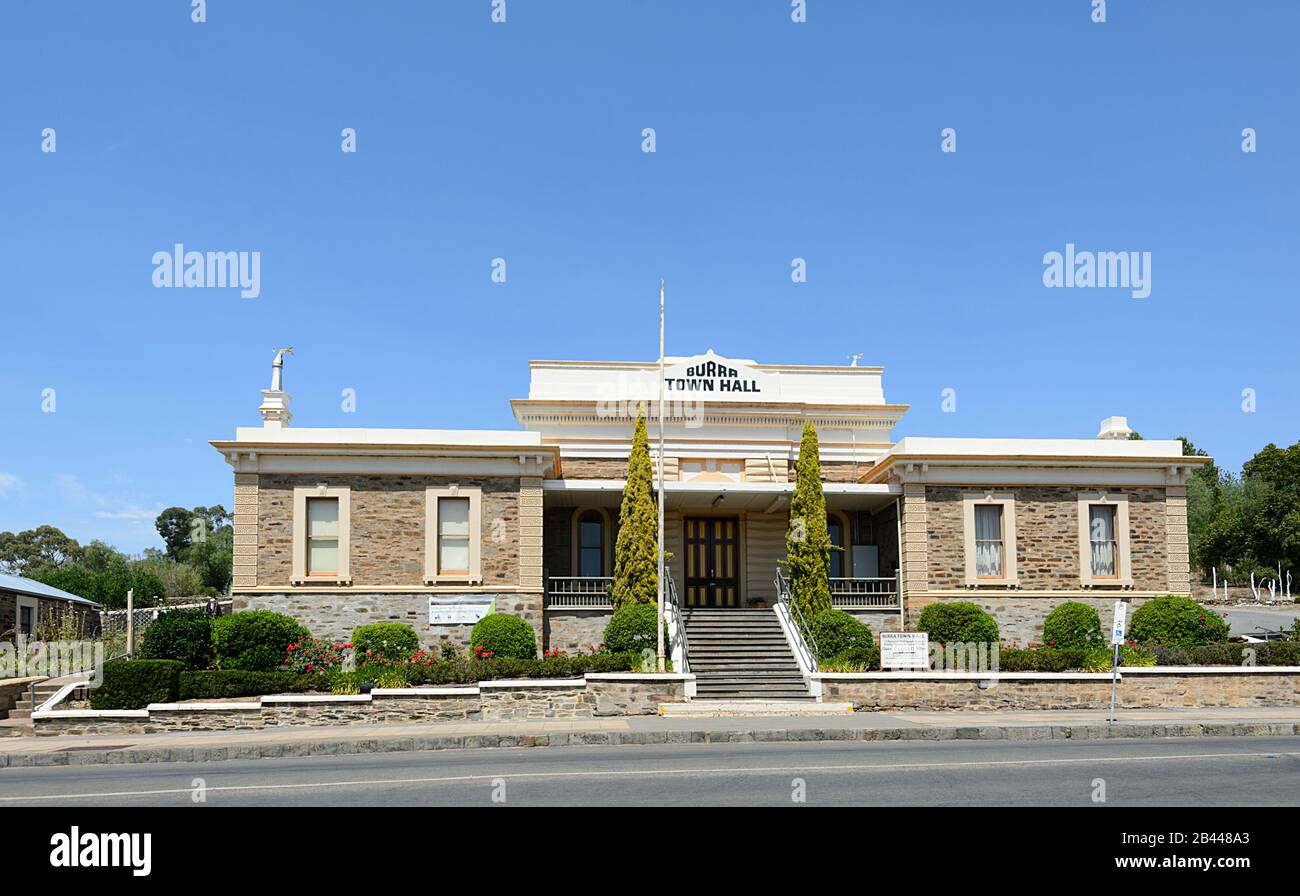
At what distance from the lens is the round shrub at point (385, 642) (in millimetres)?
27516

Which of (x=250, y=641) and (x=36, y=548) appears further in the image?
(x=36, y=548)

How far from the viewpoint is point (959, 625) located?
2870cm

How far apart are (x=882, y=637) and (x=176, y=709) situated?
14578mm

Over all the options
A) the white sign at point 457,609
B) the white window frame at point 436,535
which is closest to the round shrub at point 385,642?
the white sign at point 457,609

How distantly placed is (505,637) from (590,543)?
603cm

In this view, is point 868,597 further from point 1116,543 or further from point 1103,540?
point 1116,543

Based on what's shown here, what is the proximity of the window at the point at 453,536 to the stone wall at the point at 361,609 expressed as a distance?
0.80 m

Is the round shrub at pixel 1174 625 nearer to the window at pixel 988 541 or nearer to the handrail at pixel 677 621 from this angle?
the window at pixel 988 541

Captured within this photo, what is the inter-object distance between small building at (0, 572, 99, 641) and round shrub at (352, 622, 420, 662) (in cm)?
1146

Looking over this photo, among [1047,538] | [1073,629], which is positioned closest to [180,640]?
[1073,629]

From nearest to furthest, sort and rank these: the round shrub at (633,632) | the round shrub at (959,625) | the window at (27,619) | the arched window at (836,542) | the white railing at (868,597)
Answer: the round shrub at (633,632), the round shrub at (959,625), the white railing at (868,597), the arched window at (836,542), the window at (27,619)

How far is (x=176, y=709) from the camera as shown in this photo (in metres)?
23.0
